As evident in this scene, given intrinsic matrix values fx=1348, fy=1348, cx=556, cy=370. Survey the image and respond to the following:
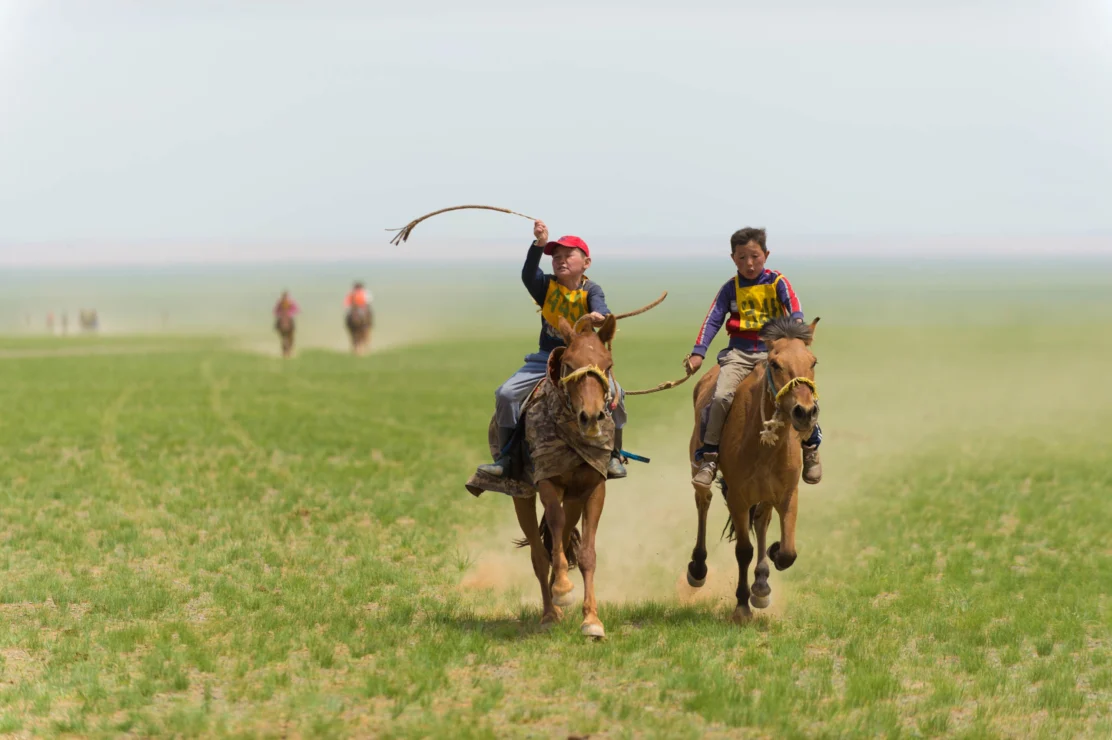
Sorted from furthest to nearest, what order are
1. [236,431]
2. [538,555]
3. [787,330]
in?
[236,431], [538,555], [787,330]

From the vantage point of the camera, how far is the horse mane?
30.1 feet

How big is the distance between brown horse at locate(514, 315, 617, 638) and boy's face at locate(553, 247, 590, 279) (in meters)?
0.50

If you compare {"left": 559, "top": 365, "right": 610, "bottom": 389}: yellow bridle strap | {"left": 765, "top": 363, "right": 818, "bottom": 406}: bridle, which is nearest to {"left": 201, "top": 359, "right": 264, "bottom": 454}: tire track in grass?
{"left": 559, "top": 365, "right": 610, "bottom": 389}: yellow bridle strap

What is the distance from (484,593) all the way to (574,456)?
2.41 meters

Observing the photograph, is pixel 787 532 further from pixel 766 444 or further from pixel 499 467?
pixel 499 467

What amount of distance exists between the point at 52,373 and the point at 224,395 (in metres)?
12.5

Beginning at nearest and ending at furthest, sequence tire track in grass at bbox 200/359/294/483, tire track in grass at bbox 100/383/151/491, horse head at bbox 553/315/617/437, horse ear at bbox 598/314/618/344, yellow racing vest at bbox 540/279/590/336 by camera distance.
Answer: horse head at bbox 553/315/617/437, horse ear at bbox 598/314/618/344, yellow racing vest at bbox 540/279/590/336, tire track in grass at bbox 100/383/151/491, tire track in grass at bbox 200/359/294/483

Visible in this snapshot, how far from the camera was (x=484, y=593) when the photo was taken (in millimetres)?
11258

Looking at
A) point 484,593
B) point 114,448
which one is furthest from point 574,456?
point 114,448

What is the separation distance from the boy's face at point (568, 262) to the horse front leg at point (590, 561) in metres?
1.48

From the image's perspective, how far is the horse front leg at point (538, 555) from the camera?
9789 millimetres

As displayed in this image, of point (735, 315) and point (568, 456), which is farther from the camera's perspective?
point (735, 315)

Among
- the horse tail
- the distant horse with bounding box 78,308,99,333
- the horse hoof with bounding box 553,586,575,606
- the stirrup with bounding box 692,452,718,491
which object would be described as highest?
the stirrup with bounding box 692,452,718,491

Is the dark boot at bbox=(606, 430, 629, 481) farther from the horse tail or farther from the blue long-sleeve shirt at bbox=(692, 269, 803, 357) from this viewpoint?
the blue long-sleeve shirt at bbox=(692, 269, 803, 357)
